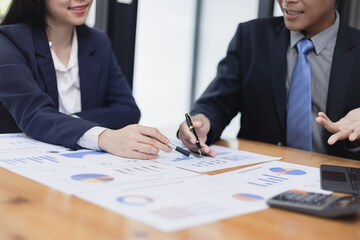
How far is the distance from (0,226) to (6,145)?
663mm

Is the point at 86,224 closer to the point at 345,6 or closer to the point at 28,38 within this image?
the point at 28,38

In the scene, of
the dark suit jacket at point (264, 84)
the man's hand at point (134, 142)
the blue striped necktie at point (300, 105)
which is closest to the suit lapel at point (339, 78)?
the dark suit jacket at point (264, 84)

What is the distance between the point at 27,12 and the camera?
69.7 inches

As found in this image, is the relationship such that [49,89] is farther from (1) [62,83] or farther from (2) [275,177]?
(2) [275,177]

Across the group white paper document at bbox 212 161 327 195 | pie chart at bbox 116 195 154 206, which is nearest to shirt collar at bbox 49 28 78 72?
white paper document at bbox 212 161 327 195

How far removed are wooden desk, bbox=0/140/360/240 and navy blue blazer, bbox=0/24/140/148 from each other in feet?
1.72

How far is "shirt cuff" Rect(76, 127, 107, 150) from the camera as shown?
128 centimetres

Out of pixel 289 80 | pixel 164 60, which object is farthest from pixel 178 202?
pixel 164 60

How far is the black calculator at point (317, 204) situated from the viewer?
2.48 feet

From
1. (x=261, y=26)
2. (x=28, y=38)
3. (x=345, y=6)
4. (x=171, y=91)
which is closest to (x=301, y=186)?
(x=261, y=26)

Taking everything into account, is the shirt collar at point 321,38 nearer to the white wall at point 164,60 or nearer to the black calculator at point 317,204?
the black calculator at point 317,204

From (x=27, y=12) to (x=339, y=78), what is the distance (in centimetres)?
131

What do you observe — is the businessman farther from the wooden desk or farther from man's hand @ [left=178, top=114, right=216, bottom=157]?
the wooden desk

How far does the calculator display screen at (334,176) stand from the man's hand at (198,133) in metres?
0.34
